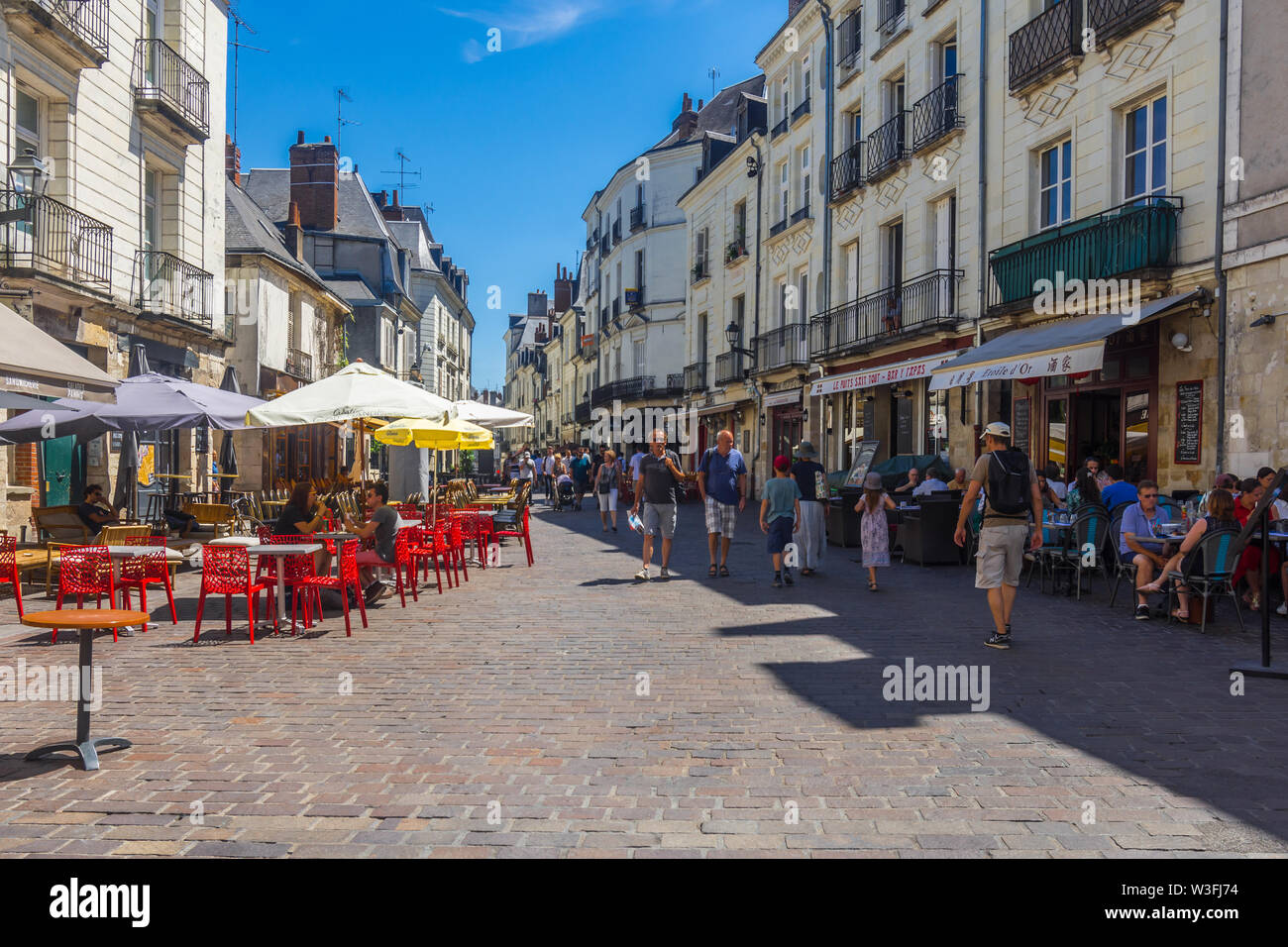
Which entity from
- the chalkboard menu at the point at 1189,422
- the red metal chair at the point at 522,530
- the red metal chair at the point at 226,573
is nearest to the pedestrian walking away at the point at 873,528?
the chalkboard menu at the point at 1189,422

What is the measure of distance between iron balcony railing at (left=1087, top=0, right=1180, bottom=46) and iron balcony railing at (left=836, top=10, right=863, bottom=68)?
9631mm

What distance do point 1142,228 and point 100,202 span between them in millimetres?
16757

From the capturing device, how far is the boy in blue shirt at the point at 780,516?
36.0 ft

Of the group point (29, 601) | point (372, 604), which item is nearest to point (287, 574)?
point (372, 604)

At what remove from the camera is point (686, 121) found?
43938 mm

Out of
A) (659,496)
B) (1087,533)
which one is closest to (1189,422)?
(1087,533)

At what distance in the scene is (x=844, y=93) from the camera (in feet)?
78.7

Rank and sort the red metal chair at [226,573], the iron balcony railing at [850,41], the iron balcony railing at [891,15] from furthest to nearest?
the iron balcony railing at [850,41], the iron balcony railing at [891,15], the red metal chair at [226,573]

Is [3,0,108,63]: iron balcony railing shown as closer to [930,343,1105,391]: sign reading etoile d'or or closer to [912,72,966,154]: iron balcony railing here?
[930,343,1105,391]: sign reading etoile d'or

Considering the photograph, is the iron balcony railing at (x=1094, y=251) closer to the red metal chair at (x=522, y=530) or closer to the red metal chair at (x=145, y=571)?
the red metal chair at (x=522, y=530)

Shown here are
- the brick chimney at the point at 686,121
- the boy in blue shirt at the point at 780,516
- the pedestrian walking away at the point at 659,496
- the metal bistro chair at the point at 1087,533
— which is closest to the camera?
the metal bistro chair at the point at 1087,533

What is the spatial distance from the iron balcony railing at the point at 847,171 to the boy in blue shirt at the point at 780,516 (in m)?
13.6

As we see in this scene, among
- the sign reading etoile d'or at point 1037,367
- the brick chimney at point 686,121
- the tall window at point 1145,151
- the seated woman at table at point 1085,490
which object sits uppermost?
the brick chimney at point 686,121
